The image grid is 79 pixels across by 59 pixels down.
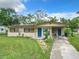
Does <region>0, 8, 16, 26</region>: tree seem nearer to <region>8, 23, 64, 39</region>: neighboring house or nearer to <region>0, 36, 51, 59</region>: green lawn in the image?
<region>8, 23, 64, 39</region>: neighboring house

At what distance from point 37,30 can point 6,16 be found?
30.4 metres

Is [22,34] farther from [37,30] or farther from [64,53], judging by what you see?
[64,53]

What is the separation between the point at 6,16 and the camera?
2702 inches

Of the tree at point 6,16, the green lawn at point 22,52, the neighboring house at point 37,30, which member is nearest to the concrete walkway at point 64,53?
the green lawn at point 22,52

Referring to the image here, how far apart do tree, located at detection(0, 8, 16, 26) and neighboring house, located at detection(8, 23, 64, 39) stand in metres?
24.5

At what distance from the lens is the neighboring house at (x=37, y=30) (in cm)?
3997

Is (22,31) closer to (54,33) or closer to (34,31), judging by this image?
(34,31)

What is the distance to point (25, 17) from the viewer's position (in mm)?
69375

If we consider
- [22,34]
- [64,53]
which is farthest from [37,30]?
[64,53]

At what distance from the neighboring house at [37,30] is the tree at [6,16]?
2450 centimetres

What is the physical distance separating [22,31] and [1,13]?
2853 centimetres

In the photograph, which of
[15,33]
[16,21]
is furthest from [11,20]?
[15,33]

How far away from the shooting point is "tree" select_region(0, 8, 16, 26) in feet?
220

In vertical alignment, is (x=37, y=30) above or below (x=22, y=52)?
above
